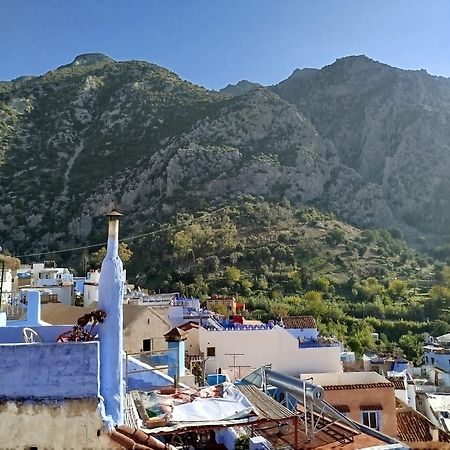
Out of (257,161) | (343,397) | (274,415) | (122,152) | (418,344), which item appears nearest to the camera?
(274,415)

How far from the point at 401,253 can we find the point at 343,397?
6172 cm

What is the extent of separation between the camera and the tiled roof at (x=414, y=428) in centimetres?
1516

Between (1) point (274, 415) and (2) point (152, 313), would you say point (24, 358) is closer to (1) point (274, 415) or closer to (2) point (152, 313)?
(1) point (274, 415)

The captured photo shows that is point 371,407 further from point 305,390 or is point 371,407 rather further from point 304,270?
point 304,270

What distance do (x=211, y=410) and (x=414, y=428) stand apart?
1105 cm

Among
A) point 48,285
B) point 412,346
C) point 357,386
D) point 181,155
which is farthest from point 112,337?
point 181,155

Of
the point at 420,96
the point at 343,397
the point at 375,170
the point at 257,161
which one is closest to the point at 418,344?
the point at 343,397

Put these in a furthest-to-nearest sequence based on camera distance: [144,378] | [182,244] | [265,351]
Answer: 1. [182,244]
2. [265,351]
3. [144,378]

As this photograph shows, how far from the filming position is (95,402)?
18.3ft

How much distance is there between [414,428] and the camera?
15.8 m

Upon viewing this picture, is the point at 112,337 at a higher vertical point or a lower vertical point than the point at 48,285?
lower

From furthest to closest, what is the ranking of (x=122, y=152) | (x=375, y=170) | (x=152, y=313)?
1. (x=375, y=170)
2. (x=122, y=152)
3. (x=152, y=313)

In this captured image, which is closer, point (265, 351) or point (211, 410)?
point (211, 410)

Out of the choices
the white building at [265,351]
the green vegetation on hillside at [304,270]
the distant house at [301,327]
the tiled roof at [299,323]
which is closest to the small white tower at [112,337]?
the white building at [265,351]
